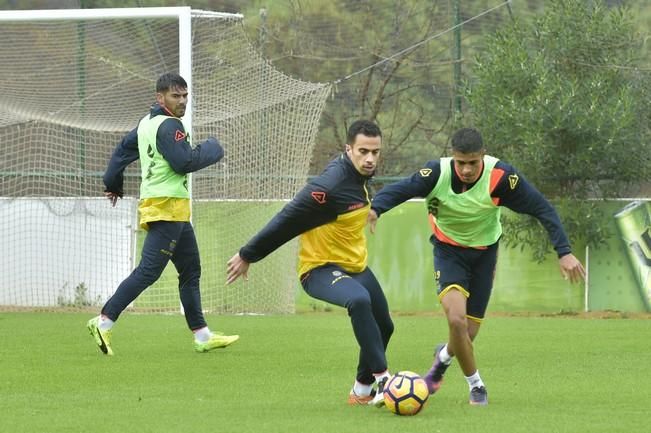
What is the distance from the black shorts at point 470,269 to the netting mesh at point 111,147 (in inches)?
318

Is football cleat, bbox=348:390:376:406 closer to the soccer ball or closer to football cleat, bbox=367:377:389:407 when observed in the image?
football cleat, bbox=367:377:389:407

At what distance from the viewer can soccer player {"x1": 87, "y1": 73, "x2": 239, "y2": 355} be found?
11.2m

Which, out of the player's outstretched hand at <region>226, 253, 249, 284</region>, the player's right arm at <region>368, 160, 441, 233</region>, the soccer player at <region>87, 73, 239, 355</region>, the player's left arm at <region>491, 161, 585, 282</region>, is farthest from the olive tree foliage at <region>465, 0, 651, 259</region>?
the player's outstretched hand at <region>226, 253, 249, 284</region>

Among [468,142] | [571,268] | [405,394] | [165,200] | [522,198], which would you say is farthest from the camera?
[165,200]

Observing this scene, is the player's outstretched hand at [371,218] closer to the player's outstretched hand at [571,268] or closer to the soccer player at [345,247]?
the soccer player at [345,247]

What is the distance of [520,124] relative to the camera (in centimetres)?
1817

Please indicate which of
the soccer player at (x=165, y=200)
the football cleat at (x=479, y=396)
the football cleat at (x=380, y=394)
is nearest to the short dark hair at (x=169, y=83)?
the soccer player at (x=165, y=200)

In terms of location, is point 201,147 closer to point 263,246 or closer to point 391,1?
point 263,246

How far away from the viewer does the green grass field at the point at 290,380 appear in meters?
7.55

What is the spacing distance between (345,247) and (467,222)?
0.90 m

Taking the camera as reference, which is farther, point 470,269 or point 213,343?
point 213,343

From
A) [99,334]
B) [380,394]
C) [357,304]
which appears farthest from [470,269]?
[99,334]

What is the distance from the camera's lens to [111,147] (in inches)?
744

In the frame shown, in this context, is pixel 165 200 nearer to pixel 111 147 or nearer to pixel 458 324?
pixel 458 324
